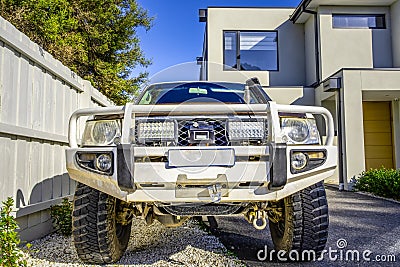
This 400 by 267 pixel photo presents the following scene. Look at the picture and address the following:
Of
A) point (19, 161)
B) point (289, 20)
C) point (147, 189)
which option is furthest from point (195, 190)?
point (289, 20)

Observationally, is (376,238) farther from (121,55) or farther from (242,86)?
(121,55)

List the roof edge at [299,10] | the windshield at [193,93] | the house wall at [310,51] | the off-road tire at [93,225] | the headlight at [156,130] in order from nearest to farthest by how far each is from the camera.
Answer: the headlight at [156,130] < the off-road tire at [93,225] < the windshield at [193,93] < the roof edge at [299,10] < the house wall at [310,51]

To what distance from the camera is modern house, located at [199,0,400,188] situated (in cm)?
863

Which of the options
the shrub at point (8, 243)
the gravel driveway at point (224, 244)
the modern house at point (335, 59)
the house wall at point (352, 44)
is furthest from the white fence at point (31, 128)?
the house wall at point (352, 44)

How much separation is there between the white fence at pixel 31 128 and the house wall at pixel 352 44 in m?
8.56

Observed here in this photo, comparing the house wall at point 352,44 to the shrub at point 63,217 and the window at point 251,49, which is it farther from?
the shrub at point 63,217

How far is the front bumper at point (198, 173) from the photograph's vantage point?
7.43 feet

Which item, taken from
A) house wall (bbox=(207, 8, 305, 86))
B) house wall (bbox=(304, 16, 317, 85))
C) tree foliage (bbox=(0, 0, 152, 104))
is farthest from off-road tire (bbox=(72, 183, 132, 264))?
house wall (bbox=(304, 16, 317, 85))

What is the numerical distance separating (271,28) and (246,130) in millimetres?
10436

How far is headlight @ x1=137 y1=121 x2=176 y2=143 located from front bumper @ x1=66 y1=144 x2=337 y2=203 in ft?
0.55

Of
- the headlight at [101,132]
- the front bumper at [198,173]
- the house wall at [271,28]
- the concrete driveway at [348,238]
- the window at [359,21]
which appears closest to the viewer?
the front bumper at [198,173]

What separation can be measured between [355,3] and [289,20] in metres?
2.12

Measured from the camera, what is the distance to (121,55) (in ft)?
41.8

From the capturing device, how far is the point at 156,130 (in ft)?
8.04
